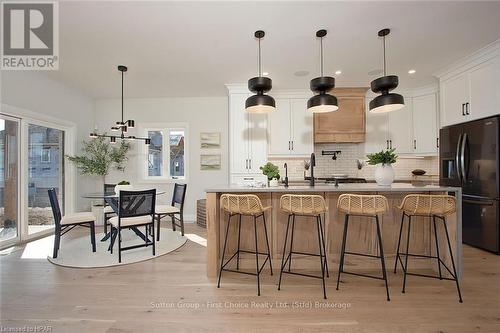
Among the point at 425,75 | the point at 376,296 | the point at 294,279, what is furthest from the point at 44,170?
the point at 425,75

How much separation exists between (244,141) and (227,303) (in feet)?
10.1

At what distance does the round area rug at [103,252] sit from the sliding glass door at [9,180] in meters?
0.71

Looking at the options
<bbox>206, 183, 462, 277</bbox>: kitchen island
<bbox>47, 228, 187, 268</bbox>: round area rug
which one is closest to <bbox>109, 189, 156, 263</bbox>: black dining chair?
<bbox>47, 228, 187, 268</bbox>: round area rug

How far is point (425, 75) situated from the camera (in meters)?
4.21

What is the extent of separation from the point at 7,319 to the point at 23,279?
0.80 metres

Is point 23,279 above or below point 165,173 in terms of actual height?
below

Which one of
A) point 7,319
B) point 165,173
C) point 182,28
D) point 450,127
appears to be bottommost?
point 7,319

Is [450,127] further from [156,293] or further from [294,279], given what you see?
[156,293]

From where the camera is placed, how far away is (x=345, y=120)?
4691 millimetres

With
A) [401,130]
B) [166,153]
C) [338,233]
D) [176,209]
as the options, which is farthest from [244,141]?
[401,130]

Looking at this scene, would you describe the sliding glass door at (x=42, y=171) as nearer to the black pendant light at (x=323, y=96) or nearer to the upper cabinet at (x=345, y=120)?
the black pendant light at (x=323, y=96)

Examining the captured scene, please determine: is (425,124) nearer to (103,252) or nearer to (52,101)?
(103,252)

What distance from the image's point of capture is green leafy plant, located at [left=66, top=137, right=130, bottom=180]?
4871mm

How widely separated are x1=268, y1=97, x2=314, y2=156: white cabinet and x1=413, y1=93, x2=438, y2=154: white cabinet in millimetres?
2056
